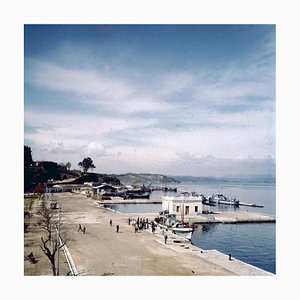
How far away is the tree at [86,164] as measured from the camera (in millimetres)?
6801

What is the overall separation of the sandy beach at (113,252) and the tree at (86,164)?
60 cm

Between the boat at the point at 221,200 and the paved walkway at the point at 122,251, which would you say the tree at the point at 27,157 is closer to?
the paved walkway at the point at 122,251

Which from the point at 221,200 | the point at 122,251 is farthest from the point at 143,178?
the point at 221,200

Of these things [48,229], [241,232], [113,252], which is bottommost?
[241,232]

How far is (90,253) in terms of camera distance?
21.3 feet

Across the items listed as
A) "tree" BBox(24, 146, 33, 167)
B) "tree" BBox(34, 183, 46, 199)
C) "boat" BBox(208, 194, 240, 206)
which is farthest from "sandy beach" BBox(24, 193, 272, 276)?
"boat" BBox(208, 194, 240, 206)

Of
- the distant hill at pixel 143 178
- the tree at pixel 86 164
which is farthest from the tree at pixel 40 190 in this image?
the distant hill at pixel 143 178

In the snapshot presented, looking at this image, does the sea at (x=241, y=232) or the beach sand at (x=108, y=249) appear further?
the sea at (x=241, y=232)

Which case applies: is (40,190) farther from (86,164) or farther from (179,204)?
(179,204)

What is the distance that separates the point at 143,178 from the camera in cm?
736

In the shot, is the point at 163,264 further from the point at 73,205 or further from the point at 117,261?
the point at 73,205

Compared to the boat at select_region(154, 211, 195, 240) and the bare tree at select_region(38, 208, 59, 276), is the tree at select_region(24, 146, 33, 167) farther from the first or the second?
the boat at select_region(154, 211, 195, 240)

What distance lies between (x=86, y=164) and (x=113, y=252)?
1609 millimetres
